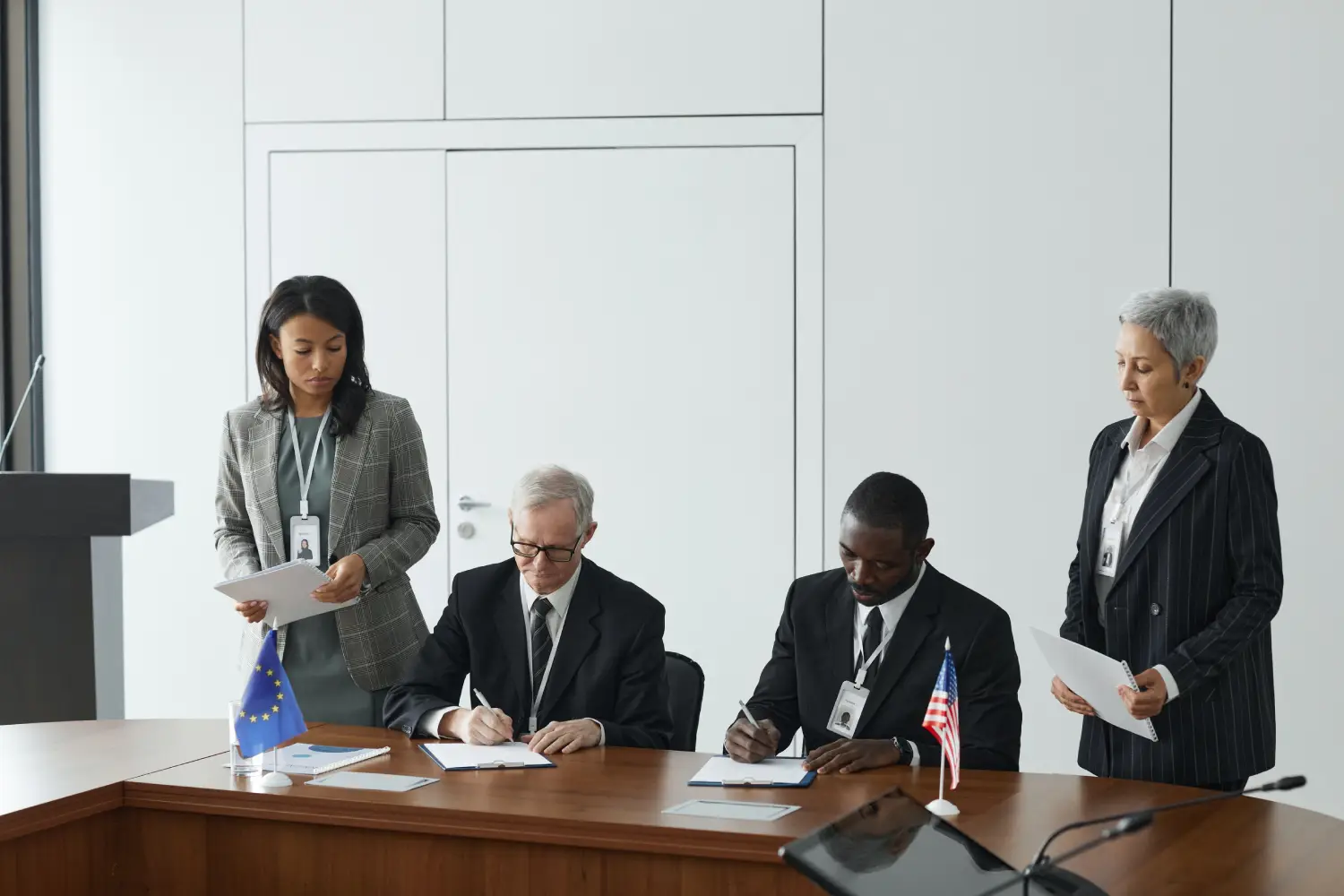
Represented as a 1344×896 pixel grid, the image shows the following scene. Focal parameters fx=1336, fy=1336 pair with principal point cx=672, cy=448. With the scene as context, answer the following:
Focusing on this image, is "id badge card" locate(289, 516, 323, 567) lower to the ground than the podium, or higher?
higher

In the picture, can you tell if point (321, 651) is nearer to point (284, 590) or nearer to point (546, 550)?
point (284, 590)

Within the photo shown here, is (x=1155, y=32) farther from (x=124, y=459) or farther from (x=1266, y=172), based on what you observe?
(x=124, y=459)

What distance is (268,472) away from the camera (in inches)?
122

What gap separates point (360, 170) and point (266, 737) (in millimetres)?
2985

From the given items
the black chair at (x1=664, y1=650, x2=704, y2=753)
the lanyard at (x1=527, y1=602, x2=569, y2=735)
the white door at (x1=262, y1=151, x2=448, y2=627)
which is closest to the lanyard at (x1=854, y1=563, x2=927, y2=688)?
the black chair at (x1=664, y1=650, x2=704, y2=753)

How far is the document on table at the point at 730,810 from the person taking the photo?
2170 mm

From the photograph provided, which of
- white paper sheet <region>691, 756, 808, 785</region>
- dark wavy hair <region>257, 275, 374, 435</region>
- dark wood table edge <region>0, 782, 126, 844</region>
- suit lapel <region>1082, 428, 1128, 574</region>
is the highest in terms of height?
dark wavy hair <region>257, 275, 374, 435</region>

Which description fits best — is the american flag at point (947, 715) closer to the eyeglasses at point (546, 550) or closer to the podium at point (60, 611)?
the eyeglasses at point (546, 550)

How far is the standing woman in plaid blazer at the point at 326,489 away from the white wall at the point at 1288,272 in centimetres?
284

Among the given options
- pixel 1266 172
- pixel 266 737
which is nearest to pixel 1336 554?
pixel 1266 172

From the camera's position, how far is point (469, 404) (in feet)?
16.3

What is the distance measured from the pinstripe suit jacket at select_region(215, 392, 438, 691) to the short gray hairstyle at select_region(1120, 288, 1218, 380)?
1.67 metres

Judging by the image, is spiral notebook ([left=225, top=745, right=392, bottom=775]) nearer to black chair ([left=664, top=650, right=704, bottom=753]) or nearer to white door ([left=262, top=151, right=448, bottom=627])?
black chair ([left=664, top=650, right=704, bottom=753])

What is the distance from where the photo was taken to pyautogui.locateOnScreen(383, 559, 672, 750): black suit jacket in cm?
284
